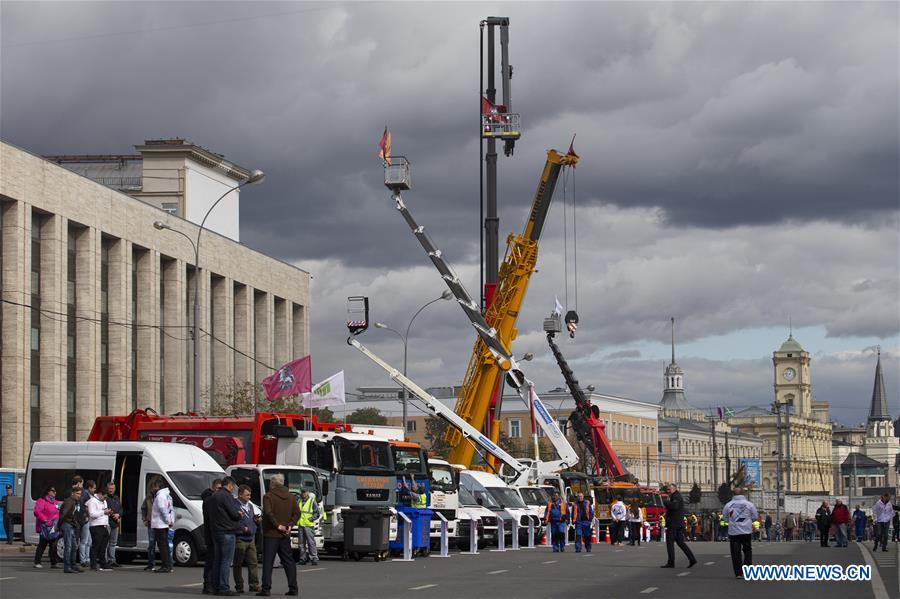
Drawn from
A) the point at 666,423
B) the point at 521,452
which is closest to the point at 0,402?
the point at 521,452

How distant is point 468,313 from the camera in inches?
1737

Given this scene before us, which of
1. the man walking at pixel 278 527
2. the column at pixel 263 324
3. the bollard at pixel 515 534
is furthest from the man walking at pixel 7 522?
the column at pixel 263 324

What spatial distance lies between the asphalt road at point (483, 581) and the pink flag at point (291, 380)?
35.9ft

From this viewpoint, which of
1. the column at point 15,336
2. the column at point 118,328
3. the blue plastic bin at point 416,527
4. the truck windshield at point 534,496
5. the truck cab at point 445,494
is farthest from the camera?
the column at point 118,328

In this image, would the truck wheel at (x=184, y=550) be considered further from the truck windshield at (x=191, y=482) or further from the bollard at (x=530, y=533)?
the bollard at (x=530, y=533)

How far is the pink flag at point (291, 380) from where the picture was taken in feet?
131

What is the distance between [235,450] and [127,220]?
124ft

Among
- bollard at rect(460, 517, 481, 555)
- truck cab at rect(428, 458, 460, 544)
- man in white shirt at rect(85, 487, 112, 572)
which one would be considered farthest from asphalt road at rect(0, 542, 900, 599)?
truck cab at rect(428, 458, 460, 544)

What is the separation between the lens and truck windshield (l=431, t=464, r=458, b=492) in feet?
117

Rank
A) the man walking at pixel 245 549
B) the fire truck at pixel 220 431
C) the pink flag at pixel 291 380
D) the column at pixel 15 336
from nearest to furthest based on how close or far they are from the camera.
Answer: the man walking at pixel 245 549, the fire truck at pixel 220 431, the pink flag at pixel 291 380, the column at pixel 15 336

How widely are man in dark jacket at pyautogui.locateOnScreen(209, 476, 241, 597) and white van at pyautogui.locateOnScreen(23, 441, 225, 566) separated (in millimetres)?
→ 6663

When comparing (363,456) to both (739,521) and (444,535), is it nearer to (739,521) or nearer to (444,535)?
(444,535)

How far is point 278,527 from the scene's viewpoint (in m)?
18.9

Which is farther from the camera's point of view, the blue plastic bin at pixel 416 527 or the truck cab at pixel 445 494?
the truck cab at pixel 445 494
